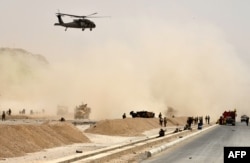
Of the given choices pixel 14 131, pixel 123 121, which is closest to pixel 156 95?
pixel 123 121

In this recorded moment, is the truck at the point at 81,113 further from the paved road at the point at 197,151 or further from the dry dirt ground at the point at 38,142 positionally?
the paved road at the point at 197,151

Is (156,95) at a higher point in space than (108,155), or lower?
higher

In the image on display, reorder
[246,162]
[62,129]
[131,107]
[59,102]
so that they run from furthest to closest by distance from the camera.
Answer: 1. [59,102]
2. [131,107]
3. [62,129]
4. [246,162]

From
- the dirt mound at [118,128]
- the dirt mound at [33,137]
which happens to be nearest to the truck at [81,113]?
the dirt mound at [118,128]

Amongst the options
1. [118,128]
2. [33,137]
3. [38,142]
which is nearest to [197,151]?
[38,142]

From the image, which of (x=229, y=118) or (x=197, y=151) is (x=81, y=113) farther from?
(x=197, y=151)

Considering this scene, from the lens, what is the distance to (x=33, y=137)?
33969 mm

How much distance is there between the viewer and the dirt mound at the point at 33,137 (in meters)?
29.0

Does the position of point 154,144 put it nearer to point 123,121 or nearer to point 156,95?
point 123,121

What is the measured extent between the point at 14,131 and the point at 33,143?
1.70m

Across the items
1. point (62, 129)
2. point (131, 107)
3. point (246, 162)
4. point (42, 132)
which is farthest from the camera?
point (131, 107)

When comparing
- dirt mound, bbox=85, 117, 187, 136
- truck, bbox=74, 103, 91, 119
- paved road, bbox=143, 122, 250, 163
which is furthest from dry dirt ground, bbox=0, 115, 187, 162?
truck, bbox=74, 103, 91, 119

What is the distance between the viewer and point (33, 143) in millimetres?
32562

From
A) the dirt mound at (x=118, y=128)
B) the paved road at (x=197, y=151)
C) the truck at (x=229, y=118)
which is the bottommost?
the paved road at (x=197, y=151)
